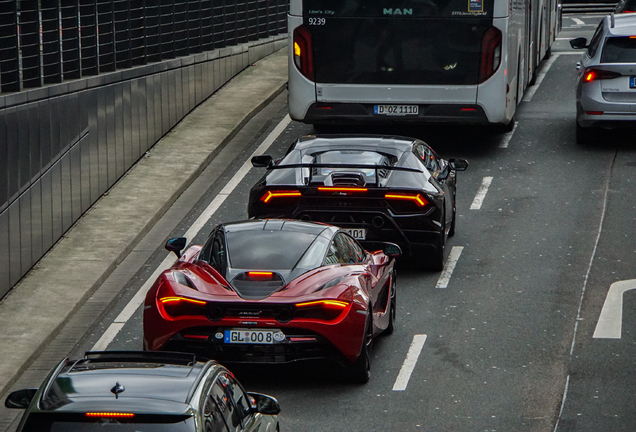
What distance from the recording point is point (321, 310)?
942cm

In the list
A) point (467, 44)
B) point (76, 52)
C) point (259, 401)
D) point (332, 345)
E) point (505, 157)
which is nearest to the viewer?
point (259, 401)

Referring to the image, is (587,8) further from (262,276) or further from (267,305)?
(267,305)

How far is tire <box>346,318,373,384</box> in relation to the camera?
980 centimetres

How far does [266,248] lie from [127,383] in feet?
14.1

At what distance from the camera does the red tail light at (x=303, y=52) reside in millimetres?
18062

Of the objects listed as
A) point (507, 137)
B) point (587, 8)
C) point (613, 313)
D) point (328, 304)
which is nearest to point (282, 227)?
point (328, 304)

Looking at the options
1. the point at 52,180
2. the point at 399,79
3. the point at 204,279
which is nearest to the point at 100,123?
the point at 52,180

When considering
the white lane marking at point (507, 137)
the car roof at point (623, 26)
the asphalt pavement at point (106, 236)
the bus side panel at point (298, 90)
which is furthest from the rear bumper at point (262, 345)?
the white lane marking at point (507, 137)

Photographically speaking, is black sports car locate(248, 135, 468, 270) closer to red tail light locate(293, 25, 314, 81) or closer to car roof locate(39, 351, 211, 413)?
red tail light locate(293, 25, 314, 81)

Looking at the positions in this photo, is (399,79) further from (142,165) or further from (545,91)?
(545,91)

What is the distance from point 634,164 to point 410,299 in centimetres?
736

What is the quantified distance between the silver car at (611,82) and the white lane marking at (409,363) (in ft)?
28.0

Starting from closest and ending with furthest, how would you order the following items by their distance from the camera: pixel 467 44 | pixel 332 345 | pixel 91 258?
pixel 332 345
pixel 91 258
pixel 467 44

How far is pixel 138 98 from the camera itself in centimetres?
1847
